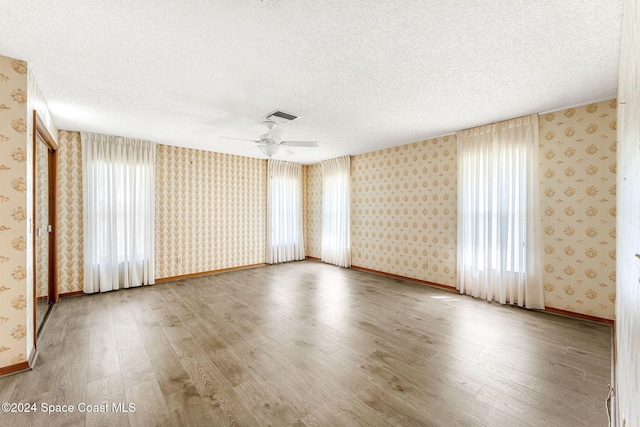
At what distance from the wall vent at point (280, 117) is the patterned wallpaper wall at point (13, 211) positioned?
2.37 metres

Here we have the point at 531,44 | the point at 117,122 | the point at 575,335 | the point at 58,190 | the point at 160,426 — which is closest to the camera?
the point at 160,426

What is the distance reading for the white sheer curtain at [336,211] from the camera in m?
6.57

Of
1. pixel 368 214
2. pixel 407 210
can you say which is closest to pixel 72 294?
pixel 368 214

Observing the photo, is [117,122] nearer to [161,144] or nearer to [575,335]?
[161,144]

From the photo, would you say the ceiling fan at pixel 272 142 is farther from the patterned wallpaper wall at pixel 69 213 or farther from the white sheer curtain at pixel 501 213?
the patterned wallpaper wall at pixel 69 213

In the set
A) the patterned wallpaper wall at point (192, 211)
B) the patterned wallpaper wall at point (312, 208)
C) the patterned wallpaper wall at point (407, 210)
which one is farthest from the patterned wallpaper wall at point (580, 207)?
the patterned wallpaper wall at point (192, 211)

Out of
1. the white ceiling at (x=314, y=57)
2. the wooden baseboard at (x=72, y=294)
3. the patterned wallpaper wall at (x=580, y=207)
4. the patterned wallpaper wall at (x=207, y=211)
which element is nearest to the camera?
the white ceiling at (x=314, y=57)

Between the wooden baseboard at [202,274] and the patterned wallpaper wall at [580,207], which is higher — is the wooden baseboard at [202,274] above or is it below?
below

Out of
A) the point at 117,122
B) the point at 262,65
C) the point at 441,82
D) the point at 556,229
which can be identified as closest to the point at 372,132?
the point at 441,82

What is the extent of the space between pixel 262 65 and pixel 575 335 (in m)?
4.43

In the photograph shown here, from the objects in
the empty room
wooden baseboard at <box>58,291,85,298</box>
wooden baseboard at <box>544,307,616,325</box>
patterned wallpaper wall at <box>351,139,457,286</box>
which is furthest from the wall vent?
wooden baseboard at <box>544,307,616,325</box>

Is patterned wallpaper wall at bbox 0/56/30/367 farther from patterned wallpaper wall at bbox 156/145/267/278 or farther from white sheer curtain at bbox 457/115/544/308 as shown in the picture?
white sheer curtain at bbox 457/115/544/308

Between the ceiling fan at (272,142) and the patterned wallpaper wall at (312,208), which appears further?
the patterned wallpaper wall at (312,208)

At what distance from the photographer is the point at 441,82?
109 inches
